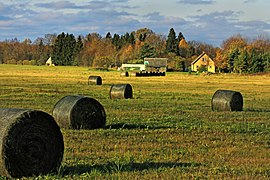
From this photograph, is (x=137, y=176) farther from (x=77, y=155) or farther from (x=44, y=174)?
(x=77, y=155)

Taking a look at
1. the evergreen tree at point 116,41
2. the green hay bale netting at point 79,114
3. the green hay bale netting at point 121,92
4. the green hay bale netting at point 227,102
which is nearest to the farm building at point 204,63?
the evergreen tree at point 116,41

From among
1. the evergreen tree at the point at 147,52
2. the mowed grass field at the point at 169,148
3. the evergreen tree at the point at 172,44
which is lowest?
the mowed grass field at the point at 169,148

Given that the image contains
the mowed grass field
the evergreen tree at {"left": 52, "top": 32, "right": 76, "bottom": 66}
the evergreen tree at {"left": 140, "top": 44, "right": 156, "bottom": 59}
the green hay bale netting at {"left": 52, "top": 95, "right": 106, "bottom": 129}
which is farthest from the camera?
the evergreen tree at {"left": 52, "top": 32, "right": 76, "bottom": 66}

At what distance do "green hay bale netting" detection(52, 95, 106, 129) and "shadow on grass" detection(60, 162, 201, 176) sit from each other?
5688 mm

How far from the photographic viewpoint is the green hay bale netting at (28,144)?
895 cm

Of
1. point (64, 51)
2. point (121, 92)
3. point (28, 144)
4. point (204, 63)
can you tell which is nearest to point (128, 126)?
point (28, 144)

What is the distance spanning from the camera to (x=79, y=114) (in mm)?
16344

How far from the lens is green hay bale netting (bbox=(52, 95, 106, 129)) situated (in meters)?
16.3

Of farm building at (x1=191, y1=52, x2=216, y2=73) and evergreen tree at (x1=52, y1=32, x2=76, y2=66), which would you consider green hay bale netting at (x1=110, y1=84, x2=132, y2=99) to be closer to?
farm building at (x1=191, y1=52, x2=216, y2=73)

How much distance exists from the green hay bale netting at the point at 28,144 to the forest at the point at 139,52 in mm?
110110

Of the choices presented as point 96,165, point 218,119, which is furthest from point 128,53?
point 96,165

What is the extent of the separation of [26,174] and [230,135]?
315 inches

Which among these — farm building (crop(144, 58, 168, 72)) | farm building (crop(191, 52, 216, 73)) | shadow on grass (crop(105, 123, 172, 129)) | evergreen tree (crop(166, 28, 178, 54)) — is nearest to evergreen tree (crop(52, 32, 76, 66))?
evergreen tree (crop(166, 28, 178, 54))

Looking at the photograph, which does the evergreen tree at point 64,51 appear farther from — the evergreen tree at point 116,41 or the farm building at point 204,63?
the farm building at point 204,63
